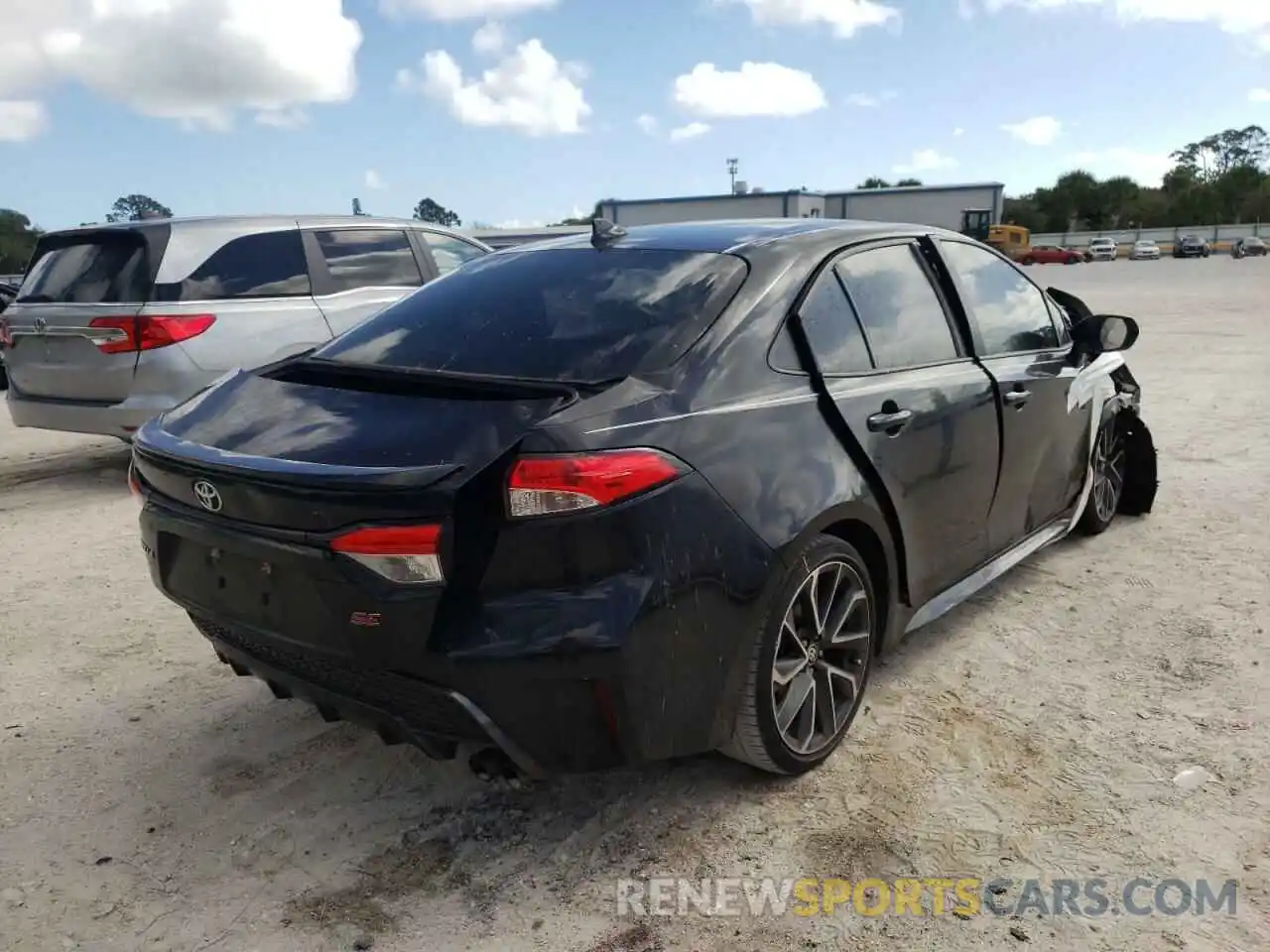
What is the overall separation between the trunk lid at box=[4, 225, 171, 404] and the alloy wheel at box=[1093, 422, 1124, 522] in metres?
5.52

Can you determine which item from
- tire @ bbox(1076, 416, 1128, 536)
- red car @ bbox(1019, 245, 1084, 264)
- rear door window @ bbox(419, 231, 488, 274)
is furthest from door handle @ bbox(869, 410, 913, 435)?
red car @ bbox(1019, 245, 1084, 264)

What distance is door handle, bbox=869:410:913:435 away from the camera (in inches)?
116

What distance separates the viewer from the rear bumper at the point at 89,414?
6.07 m

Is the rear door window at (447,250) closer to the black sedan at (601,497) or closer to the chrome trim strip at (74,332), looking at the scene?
the chrome trim strip at (74,332)

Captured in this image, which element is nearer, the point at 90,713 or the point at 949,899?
the point at 949,899

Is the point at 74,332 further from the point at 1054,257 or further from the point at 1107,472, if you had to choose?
the point at 1054,257

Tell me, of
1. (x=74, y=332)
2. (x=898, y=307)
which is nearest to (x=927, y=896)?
(x=898, y=307)

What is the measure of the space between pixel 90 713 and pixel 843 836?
8.43ft

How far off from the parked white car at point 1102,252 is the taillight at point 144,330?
6380cm

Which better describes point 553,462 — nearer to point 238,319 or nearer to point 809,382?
point 809,382

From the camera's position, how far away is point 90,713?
3400 mm

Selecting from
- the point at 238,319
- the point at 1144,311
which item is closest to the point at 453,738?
the point at 238,319

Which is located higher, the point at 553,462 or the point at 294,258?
the point at 294,258

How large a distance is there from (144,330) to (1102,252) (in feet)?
211
